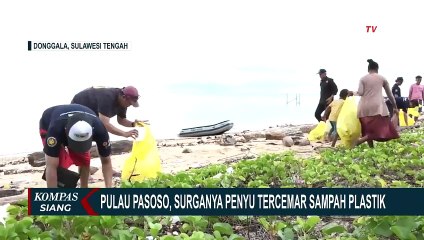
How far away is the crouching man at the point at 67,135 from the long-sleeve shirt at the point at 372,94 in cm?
500

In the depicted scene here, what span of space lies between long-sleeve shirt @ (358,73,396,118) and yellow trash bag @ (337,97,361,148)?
267 millimetres

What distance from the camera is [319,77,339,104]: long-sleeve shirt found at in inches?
443

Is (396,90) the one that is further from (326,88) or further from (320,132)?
(326,88)

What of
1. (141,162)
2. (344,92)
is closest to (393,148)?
(344,92)

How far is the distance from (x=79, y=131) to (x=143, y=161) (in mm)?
1579

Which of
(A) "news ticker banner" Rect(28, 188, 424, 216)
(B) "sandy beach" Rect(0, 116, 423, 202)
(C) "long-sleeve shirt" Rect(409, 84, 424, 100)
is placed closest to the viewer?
(A) "news ticker banner" Rect(28, 188, 424, 216)

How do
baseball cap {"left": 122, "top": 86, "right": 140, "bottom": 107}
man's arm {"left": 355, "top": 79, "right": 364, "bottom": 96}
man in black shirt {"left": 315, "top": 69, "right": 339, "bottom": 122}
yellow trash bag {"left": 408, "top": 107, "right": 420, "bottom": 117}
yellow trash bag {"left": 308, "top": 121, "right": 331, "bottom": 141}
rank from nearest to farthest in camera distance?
1. baseball cap {"left": 122, "top": 86, "right": 140, "bottom": 107}
2. man's arm {"left": 355, "top": 79, "right": 364, "bottom": 96}
3. man in black shirt {"left": 315, "top": 69, "right": 339, "bottom": 122}
4. yellow trash bag {"left": 308, "top": 121, "right": 331, "bottom": 141}
5. yellow trash bag {"left": 408, "top": 107, "right": 420, "bottom": 117}

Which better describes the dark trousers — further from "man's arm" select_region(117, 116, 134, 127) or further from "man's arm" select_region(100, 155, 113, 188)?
"man's arm" select_region(100, 155, 113, 188)

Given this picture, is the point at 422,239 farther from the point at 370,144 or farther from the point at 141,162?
the point at 370,144

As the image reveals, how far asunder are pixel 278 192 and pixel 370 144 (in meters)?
5.63

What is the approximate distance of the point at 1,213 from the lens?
4352mm

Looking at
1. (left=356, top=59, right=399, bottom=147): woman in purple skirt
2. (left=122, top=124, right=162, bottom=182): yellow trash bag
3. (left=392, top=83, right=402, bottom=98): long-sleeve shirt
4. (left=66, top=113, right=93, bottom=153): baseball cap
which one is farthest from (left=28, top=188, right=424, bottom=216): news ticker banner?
(left=392, top=83, right=402, bottom=98): long-sleeve shirt

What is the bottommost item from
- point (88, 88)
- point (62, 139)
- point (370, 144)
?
point (370, 144)

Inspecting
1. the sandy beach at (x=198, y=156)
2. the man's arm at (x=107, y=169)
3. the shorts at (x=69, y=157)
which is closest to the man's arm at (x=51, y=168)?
the shorts at (x=69, y=157)
